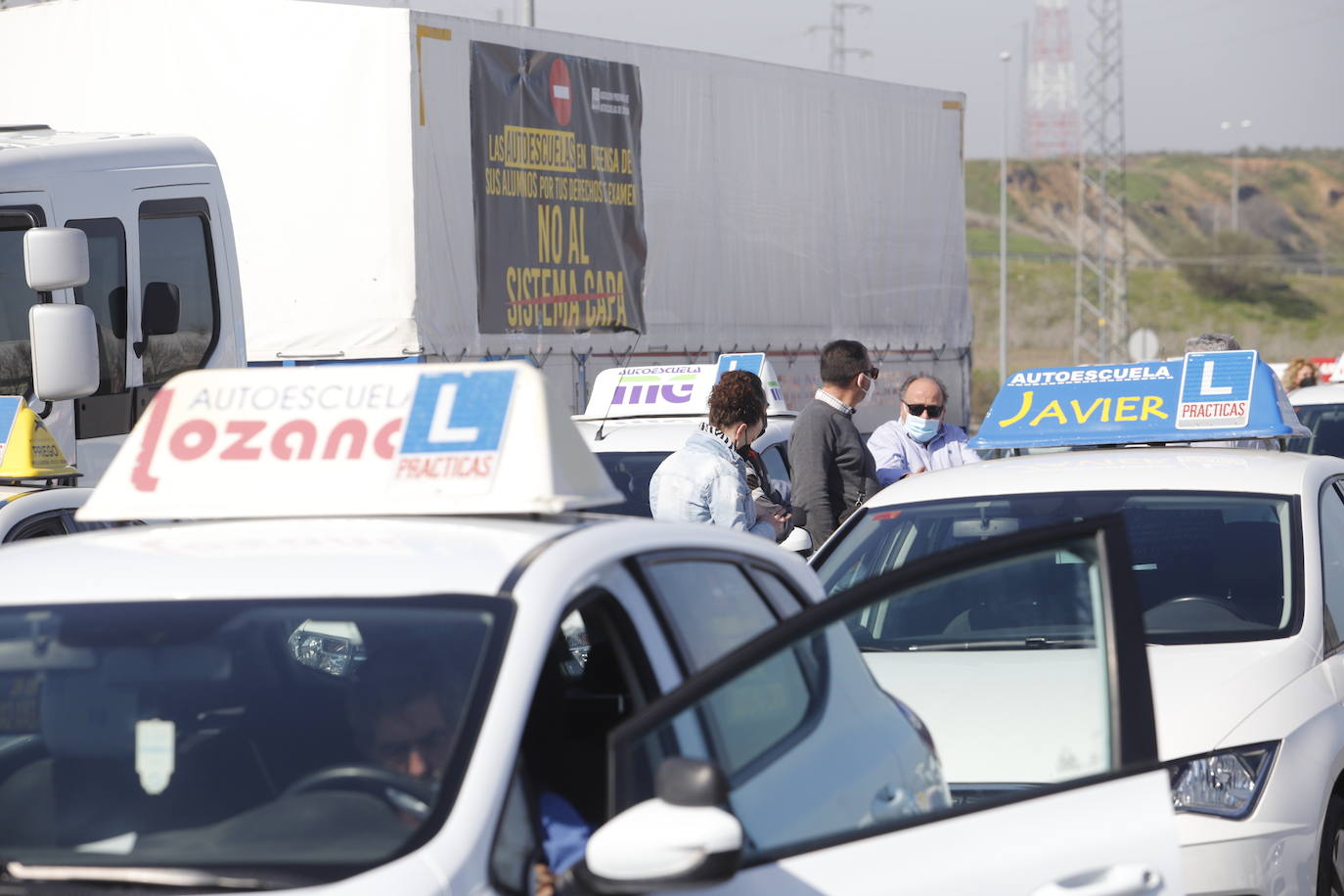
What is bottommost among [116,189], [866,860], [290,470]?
[866,860]

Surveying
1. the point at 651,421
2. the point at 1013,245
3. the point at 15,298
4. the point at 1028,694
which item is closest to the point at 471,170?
the point at 651,421

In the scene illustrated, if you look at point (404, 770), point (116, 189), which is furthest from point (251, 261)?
point (404, 770)

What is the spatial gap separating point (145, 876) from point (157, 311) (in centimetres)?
684

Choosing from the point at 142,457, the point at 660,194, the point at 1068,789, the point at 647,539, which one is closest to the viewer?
the point at 1068,789

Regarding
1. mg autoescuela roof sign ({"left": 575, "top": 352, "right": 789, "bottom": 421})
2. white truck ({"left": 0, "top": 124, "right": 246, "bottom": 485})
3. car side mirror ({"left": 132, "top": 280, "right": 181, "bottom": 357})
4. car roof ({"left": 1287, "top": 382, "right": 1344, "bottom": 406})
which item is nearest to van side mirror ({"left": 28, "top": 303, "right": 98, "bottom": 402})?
white truck ({"left": 0, "top": 124, "right": 246, "bottom": 485})

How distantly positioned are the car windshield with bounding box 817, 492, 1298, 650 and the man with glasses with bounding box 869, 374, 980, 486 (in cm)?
265

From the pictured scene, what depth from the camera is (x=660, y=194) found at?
603 inches

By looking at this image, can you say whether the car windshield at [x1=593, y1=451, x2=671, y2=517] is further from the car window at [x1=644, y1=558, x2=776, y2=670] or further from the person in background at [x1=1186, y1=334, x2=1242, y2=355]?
the car window at [x1=644, y1=558, x2=776, y2=670]

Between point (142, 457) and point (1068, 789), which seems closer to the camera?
point (1068, 789)

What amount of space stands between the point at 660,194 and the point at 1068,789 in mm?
12805

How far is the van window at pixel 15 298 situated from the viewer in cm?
833

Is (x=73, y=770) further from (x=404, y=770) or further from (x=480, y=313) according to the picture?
(x=480, y=313)

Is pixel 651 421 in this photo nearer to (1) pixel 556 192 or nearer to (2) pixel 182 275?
(2) pixel 182 275

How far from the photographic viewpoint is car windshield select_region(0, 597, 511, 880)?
8.62ft
